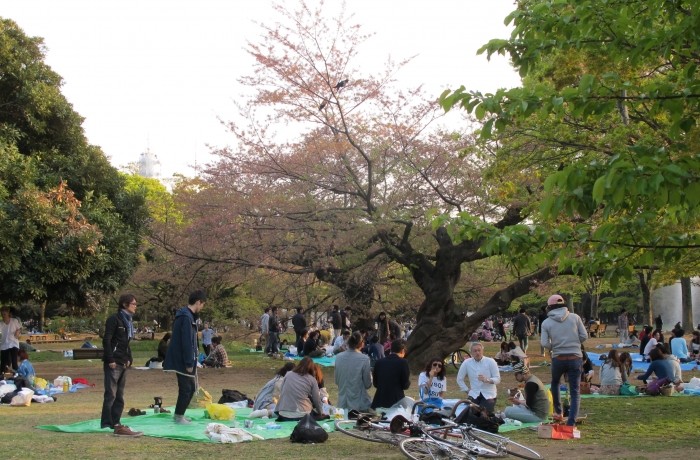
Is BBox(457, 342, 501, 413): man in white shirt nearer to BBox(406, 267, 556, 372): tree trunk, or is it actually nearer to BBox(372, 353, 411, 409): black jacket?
BBox(372, 353, 411, 409): black jacket

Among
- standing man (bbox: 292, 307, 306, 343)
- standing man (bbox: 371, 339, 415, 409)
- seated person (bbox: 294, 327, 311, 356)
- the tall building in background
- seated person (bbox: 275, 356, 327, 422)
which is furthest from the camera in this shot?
the tall building in background

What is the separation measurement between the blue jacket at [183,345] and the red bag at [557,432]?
14.4 ft

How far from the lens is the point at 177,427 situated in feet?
35.7

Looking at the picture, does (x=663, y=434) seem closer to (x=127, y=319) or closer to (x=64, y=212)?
(x=127, y=319)

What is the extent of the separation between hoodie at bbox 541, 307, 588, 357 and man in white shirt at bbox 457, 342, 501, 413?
45.7 inches

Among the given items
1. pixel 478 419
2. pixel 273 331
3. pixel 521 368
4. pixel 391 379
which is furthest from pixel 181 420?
pixel 273 331

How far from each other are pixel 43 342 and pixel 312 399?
31166 mm

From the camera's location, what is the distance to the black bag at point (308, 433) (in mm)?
9641

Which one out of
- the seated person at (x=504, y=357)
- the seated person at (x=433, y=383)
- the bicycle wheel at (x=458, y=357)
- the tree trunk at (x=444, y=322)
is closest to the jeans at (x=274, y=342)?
the bicycle wheel at (x=458, y=357)

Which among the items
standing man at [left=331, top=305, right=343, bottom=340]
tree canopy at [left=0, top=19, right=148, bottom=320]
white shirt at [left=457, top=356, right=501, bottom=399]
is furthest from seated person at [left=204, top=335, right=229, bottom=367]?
white shirt at [left=457, top=356, right=501, bottom=399]

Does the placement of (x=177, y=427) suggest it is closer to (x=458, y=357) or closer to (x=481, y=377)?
(x=481, y=377)

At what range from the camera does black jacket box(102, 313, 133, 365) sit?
10.3 m

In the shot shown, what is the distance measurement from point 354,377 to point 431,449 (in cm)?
380

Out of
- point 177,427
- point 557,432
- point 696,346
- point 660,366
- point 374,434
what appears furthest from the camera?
point 696,346
